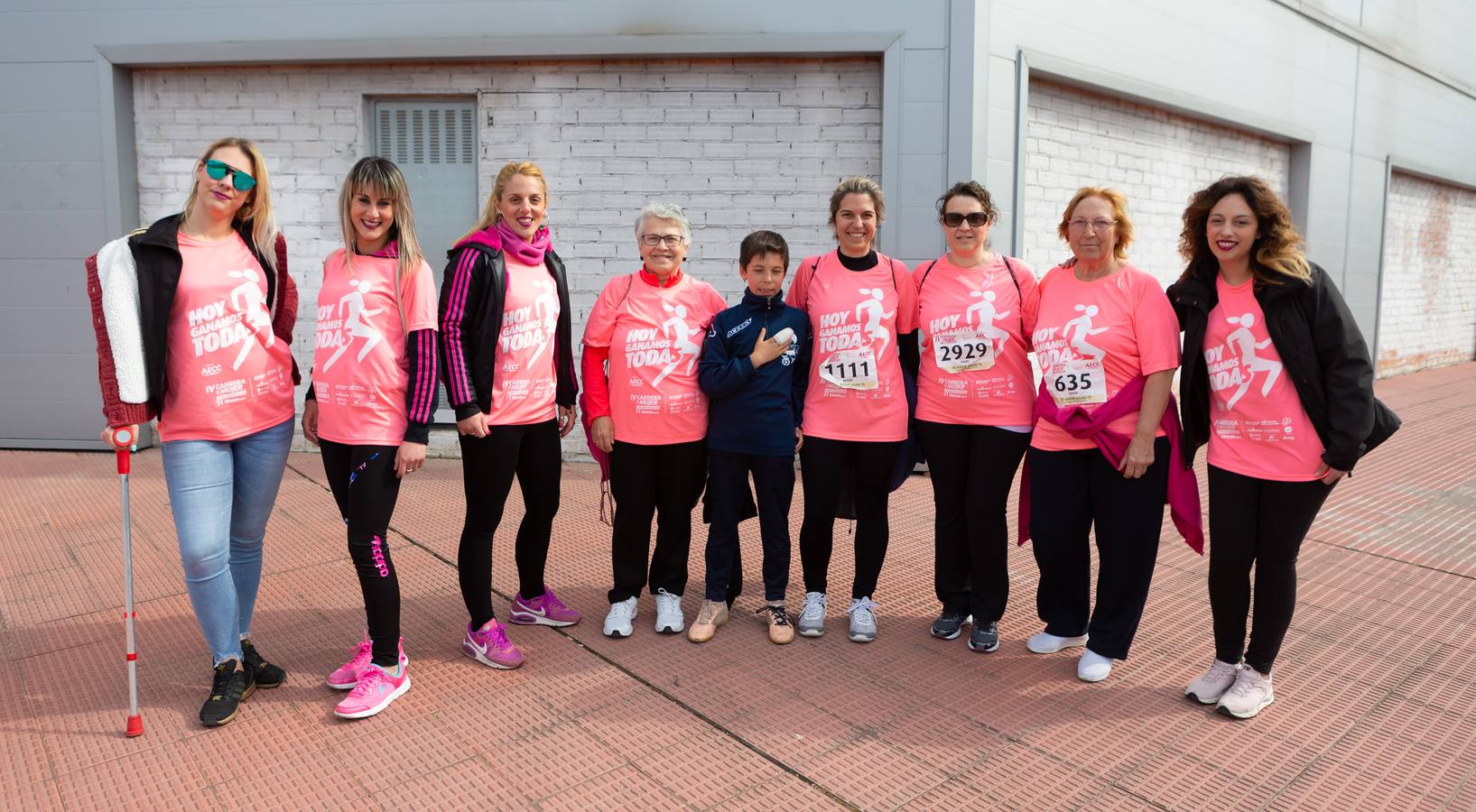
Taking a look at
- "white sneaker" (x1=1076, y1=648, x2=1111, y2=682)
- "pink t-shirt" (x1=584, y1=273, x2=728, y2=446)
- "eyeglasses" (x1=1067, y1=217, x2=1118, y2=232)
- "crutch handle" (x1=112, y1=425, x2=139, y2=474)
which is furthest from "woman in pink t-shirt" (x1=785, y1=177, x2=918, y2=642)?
"crutch handle" (x1=112, y1=425, x2=139, y2=474)

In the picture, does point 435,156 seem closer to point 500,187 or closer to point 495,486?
point 500,187

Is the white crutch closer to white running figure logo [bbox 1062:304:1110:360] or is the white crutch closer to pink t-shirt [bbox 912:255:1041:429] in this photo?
pink t-shirt [bbox 912:255:1041:429]

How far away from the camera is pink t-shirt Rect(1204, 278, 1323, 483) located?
3.20 meters

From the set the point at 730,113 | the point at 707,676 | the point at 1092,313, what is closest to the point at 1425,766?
the point at 1092,313

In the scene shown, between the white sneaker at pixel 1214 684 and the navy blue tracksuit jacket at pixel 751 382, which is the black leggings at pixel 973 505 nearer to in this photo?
the navy blue tracksuit jacket at pixel 751 382

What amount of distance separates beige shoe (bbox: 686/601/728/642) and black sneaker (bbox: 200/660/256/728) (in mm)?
1662

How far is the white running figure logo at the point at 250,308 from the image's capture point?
10.8 ft

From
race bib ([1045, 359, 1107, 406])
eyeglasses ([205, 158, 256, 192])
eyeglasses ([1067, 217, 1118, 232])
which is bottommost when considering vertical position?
race bib ([1045, 359, 1107, 406])

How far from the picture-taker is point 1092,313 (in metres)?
3.56

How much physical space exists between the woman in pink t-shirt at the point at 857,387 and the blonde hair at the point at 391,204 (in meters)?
1.59

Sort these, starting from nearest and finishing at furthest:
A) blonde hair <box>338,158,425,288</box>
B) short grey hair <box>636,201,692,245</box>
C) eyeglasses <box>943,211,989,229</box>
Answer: blonde hair <box>338,158,425,288</box>, eyeglasses <box>943,211,989,229</box>, short grey hair <box>636,201,692,245</box>

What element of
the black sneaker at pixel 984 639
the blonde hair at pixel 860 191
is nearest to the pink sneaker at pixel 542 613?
the black sneaker at pixel 984 639

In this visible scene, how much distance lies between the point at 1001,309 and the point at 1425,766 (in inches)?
79.6

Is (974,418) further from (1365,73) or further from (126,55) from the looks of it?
(1365,73)
